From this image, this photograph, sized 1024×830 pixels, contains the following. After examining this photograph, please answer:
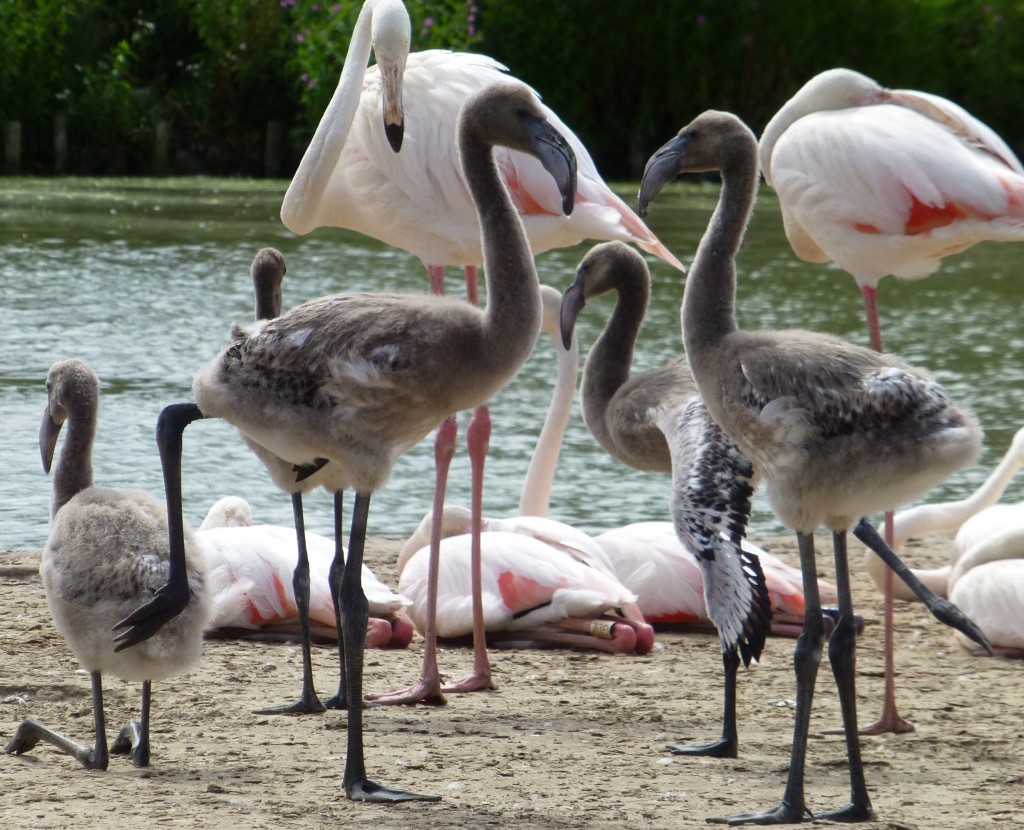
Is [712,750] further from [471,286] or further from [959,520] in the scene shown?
[959,520]

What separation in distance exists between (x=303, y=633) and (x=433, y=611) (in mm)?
480

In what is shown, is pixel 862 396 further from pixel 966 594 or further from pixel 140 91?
pixel 140 91

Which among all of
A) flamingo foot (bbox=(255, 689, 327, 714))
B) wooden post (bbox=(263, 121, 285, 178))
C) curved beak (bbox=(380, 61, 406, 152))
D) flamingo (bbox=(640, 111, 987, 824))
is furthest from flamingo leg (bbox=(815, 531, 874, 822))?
wooden post (bbox=(263, 121, 285, 178))

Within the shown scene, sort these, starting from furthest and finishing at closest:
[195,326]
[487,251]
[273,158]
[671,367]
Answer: [273,158] → [195,326] → [671,367] → [487,251]

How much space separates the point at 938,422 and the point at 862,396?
0.19 m

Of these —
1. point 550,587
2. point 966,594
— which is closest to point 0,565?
point 550,587

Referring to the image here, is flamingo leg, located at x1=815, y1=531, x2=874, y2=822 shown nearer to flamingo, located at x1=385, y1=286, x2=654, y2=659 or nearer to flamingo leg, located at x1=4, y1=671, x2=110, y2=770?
flamingo, located at x1=385, y1=286, x2=654, y2=659

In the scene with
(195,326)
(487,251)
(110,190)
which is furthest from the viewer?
(110,190)

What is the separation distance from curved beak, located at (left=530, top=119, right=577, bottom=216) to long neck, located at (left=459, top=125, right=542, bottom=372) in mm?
133

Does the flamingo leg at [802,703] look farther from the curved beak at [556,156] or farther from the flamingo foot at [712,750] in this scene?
the curved beak at [556,156]

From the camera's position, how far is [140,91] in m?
32.0

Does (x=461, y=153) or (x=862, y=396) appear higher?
(x=461, y=153)

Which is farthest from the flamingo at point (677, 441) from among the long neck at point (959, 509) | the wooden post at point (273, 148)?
the wooden post at point (273, 148)

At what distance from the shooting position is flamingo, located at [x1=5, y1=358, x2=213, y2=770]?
421cm
